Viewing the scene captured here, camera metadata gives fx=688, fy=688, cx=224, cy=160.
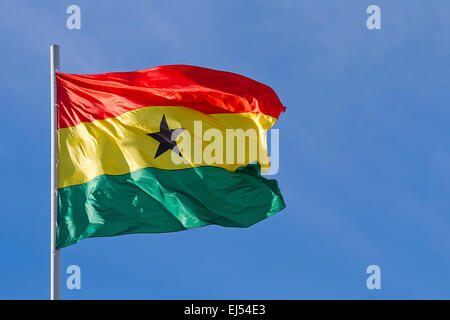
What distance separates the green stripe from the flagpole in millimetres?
260

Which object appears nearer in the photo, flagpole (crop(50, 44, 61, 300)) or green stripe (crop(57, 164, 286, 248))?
flagpole (crop(50, 44, 61, 300))

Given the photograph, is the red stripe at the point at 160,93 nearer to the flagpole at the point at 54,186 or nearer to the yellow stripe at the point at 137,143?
the yellow stripe at the point at 137,143

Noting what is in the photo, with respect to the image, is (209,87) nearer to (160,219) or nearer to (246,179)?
(246,179)

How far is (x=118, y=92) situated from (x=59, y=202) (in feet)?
10.3

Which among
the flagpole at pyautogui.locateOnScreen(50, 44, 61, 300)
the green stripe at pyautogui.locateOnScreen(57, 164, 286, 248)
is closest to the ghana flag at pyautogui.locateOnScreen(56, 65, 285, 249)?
the green stripe at pyautogui.locateOnScreen(57, 164, 286, 248)

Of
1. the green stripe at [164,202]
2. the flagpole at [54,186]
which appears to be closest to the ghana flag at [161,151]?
the green stripe at [164,202]

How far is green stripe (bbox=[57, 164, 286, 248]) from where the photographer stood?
16438 millimetres

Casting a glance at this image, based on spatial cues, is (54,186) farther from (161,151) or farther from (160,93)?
(160,93)

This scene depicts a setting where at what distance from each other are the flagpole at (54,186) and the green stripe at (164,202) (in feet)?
0.85

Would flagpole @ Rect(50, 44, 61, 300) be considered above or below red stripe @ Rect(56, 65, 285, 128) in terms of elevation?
below

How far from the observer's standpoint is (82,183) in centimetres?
1664

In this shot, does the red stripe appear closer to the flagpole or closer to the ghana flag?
the ghana flag

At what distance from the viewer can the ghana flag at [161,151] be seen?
16.6 meters

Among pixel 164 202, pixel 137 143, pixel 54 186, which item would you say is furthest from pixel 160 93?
pixel 54 186
